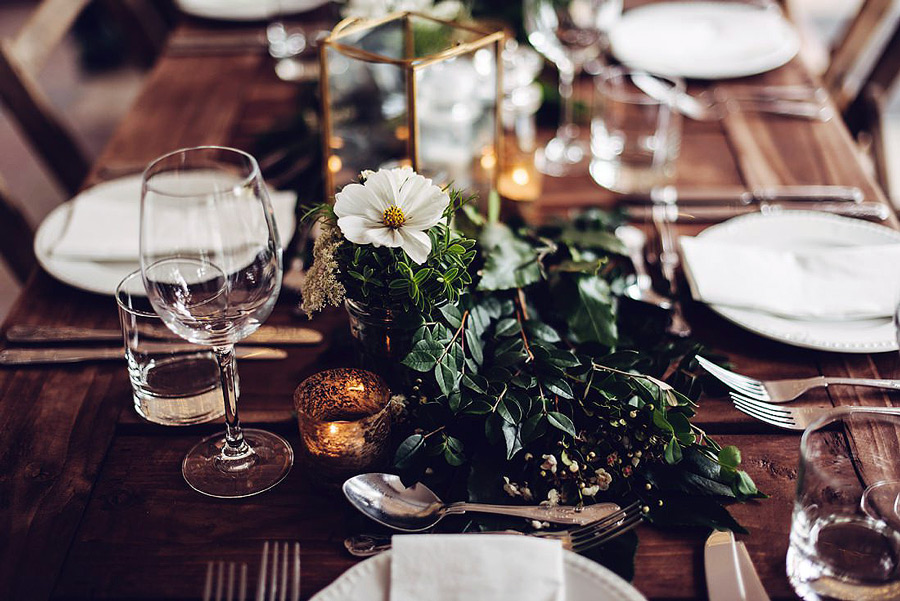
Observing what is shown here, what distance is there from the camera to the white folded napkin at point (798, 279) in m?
0.98

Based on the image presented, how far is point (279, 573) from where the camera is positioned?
701 millimetres

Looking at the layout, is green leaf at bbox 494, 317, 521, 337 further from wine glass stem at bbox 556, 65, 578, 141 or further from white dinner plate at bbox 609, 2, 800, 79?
white dinner plate at bbox 609, 2, 800, 79

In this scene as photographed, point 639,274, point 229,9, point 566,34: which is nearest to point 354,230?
point 639,274

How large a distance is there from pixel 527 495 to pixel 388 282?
8.8 inches

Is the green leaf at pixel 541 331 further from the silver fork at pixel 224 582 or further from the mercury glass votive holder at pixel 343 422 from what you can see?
the silver fork at pixel 224 582

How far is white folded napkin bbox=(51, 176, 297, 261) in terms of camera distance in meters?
1.09

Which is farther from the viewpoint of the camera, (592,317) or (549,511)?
(592,317)

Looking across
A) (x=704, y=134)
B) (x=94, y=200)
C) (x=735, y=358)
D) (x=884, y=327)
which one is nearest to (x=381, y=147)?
(x=94, y=200)

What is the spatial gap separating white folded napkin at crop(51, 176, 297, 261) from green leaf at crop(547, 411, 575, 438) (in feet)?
1.61

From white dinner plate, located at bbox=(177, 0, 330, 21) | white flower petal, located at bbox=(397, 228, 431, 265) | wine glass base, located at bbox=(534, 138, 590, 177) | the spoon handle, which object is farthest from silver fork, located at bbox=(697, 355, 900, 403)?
white dinner plate, located at bbox=(177, 0, 330, 21)

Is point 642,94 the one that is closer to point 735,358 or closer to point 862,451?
point 735,358

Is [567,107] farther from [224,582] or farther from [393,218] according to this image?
[224,582]

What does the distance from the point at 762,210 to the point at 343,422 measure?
738 millimetres

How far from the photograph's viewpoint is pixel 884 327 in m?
0.96
